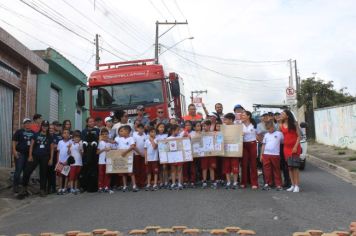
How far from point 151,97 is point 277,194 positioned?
545cm

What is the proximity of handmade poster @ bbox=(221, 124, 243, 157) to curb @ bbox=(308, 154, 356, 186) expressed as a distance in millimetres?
3164

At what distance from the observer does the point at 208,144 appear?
411 inches

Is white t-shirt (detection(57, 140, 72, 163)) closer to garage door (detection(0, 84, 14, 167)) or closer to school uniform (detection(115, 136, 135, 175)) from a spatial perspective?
school uniform (detection(115, 136, 135, 175))

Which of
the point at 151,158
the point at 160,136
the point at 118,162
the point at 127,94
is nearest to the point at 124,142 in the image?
the point at 118,162

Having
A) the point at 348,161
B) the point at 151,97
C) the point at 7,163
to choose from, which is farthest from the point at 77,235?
the point at 348,161

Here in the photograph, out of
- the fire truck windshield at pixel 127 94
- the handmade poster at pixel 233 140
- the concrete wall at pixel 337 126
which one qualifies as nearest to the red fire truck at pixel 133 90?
the fire truck windshield at pixel 127 94

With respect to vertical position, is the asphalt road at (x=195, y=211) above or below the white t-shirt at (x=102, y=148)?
below

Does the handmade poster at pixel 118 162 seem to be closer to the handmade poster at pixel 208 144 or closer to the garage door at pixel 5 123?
the handmade poster at pixel 208 144

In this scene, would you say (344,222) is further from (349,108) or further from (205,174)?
(349,108)

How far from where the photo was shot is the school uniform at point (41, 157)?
1005cm

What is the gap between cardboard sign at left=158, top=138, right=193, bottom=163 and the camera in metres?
10.4

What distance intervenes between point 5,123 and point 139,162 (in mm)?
5400

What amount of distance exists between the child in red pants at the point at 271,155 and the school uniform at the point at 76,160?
4196 mm

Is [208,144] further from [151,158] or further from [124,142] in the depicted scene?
[124,142]
